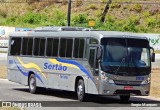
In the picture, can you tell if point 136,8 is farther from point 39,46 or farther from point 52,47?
point 52,47

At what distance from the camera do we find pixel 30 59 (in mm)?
24703

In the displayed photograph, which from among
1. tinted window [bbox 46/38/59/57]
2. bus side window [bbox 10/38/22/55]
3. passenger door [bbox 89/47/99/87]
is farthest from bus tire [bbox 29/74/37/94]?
passenger door [bbox 89/47/99/87]

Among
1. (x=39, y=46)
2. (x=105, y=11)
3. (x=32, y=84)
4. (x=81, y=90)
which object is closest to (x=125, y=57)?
(x=81, y=90)

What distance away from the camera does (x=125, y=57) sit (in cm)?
1991

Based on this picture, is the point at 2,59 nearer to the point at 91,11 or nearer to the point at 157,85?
the point at 157,85

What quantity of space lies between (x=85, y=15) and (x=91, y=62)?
60.4 meters

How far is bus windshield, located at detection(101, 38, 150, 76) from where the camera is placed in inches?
776

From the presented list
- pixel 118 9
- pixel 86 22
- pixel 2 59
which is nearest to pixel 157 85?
pixel 2 59

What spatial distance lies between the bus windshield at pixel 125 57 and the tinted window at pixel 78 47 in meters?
1.45

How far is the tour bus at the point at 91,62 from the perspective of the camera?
19703mm

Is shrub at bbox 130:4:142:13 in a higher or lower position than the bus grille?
higher

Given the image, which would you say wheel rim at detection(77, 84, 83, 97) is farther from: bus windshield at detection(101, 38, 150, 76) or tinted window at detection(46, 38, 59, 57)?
tinted window at detection(46, 38, 59, 57)

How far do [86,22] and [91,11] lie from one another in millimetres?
7413

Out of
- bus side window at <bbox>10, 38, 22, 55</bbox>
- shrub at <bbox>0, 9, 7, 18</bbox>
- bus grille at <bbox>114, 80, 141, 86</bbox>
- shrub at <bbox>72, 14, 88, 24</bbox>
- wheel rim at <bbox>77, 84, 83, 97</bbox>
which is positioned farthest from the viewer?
shrub at <bbox>0, 9, 7, 18</bbox>
